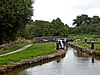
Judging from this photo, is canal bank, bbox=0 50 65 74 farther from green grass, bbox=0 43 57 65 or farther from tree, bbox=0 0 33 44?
tree, bbox=0 0 33 44

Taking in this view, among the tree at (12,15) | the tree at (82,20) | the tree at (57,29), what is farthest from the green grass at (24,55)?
the tree at (82,20)

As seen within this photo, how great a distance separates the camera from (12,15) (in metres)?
40.8

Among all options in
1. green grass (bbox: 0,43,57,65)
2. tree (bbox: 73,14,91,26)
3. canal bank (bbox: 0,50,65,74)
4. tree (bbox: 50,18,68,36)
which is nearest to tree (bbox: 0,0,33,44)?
green grass (bbox: 0,43,57,65)

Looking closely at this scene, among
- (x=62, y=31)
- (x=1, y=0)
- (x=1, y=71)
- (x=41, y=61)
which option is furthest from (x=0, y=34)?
(x=62, y=31)

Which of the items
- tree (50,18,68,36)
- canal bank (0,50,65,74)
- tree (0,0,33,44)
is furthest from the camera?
tree (50,18,68,36)

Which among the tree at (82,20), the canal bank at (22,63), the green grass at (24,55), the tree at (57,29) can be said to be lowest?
the canal bank at (22,63)

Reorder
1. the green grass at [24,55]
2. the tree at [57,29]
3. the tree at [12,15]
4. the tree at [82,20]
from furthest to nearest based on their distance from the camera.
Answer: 1. the tree at [82,20]
2. the tree at [57,29]
3. the tree at [12,15]
4. the green grass at [24,55]

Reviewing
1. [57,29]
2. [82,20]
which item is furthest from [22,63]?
[82,20]

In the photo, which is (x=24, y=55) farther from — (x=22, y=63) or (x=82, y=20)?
(x=82, y=20)

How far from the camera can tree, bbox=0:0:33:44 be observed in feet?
133

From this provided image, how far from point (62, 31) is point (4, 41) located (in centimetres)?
7047

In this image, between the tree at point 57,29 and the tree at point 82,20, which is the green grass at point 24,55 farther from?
the tree at point 82,20

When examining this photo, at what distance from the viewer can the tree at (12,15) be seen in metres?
40.4

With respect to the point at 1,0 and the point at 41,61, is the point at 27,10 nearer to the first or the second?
the point at 1,0
